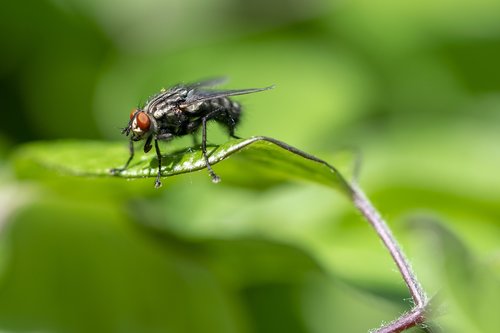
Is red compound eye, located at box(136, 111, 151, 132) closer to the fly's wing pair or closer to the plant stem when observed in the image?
the fly's wing pair

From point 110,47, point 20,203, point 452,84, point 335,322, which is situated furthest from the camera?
point 452,84

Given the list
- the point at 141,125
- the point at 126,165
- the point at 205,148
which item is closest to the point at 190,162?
the point at 205,148

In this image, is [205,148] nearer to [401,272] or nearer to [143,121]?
[143,121]

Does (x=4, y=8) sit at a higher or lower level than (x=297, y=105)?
higher

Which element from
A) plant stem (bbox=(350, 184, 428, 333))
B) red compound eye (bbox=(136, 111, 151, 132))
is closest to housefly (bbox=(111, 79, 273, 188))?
red compound eye (bbox=(136, 111, 151, 132))

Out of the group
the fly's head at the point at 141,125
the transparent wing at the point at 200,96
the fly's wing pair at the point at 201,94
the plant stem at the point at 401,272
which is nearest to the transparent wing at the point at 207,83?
the fly's wing pair at the point at 201,94

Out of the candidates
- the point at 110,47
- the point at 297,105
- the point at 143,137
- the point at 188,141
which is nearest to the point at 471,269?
the point at 143,137

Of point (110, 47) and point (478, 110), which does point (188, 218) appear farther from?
point (478, 110)
